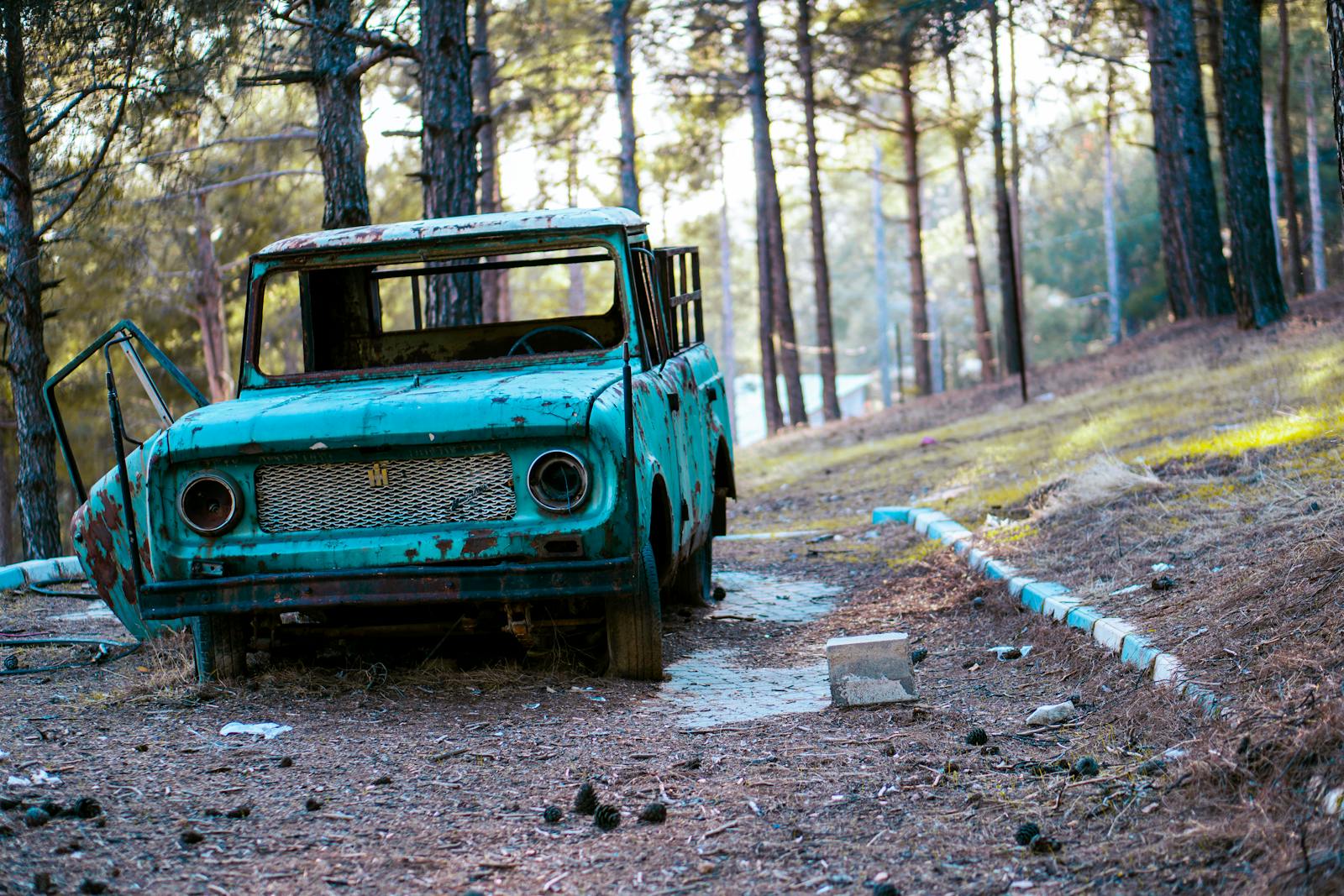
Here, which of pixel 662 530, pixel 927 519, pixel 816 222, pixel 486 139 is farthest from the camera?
pixel 816 222

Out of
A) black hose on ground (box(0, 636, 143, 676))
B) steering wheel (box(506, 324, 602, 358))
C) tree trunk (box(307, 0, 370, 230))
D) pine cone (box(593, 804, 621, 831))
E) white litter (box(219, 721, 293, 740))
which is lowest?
pine cone (box(593, 804, 621, 831))

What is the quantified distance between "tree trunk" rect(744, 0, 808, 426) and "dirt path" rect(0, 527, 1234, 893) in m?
19.5

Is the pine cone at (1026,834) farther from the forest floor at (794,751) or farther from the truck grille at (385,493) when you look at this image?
the truck grille at (385,493)

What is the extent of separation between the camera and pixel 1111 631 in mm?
5637

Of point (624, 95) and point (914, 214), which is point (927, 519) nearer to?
point (624, 95)

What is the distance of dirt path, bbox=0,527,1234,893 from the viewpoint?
3592mm

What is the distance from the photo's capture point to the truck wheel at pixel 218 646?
5.83 meters

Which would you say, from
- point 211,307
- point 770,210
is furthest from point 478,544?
point 770,210

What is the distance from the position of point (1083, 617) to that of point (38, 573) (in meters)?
7.20

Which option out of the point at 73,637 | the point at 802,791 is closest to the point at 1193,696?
the point at 802,791

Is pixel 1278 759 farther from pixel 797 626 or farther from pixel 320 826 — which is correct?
pixel 797 626

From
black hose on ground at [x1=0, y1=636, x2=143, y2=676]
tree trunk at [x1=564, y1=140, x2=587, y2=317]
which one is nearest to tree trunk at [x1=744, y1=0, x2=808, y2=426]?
tree trunk at [x1=564, y1=140, x2=587, y2=317]

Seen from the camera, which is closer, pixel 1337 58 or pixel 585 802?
pixel 585 802

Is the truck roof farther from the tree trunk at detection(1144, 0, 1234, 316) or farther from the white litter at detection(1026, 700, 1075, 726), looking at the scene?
the tree trunk at detection(1144, 0, 1234, 316)
